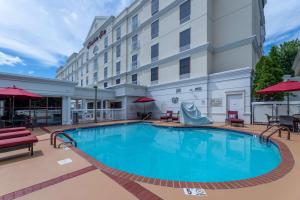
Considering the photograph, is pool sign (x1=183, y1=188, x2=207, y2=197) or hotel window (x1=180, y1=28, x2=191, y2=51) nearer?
pool sign (x1=183, y1=188, x2=207, y2=197)

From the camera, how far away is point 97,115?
53.5 ft

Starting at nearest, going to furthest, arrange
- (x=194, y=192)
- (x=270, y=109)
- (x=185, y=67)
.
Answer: (x=194, y=192) → (x=270, y=109) → (x=185, y=67)

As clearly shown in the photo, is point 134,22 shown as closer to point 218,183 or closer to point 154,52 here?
point 154,52

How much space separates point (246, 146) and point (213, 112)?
7.49 m

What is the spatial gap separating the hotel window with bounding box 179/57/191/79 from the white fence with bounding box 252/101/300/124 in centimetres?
657

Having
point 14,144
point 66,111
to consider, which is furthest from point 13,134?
point 66,111

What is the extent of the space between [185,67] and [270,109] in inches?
321

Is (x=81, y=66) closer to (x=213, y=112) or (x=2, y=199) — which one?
(x=213, y=112)

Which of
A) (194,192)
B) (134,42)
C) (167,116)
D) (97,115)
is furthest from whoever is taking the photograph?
(134,42)

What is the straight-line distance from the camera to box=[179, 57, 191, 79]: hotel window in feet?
53.1

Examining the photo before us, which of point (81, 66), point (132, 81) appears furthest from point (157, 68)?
point (81, 66)

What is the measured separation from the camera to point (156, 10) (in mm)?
19656

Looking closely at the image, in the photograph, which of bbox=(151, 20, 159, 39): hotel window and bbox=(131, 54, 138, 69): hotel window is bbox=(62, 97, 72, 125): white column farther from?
bbox=(151, 20, 159, 39): hotel window

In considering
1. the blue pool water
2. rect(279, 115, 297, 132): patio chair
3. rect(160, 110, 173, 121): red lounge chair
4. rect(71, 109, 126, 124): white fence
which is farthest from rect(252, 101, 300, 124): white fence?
rect(71, 109, 126, 124): white fence
